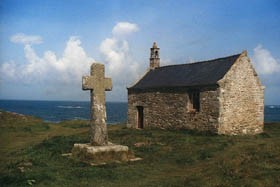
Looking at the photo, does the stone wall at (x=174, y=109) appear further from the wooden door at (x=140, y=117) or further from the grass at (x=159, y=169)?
the grass at (x=159, y=169)

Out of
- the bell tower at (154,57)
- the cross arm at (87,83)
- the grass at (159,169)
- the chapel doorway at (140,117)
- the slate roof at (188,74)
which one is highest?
the bell tower at (154,57)

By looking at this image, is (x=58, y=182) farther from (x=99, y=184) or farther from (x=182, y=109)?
(x=182, y=109)

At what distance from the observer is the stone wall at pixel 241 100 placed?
1730 centimetres

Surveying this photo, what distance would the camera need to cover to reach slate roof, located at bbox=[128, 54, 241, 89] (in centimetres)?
1841

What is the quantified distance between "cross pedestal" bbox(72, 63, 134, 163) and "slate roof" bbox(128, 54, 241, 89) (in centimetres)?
902

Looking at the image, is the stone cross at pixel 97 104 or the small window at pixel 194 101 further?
the small window at pixel 194 101

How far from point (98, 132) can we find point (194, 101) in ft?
33.9

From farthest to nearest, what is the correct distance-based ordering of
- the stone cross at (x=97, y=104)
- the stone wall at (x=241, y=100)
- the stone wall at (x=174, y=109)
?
the stone wall at (x=174, y=109)
the stone wall at (x=241, y=100)
the stone cross at (x=97, y=104)

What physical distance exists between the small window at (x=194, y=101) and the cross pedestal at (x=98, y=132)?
935 cm

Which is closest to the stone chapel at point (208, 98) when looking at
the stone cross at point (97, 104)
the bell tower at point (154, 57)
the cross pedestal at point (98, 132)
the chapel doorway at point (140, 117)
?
the chapel doorway at point (140, 117)

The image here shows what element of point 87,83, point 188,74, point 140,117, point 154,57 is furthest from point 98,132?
point 154,57

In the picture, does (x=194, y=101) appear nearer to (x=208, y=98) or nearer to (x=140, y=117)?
(x=208, y=98)

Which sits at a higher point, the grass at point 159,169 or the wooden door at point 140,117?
the wooden door at point 140,117

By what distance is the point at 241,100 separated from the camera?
1861 centimetres
